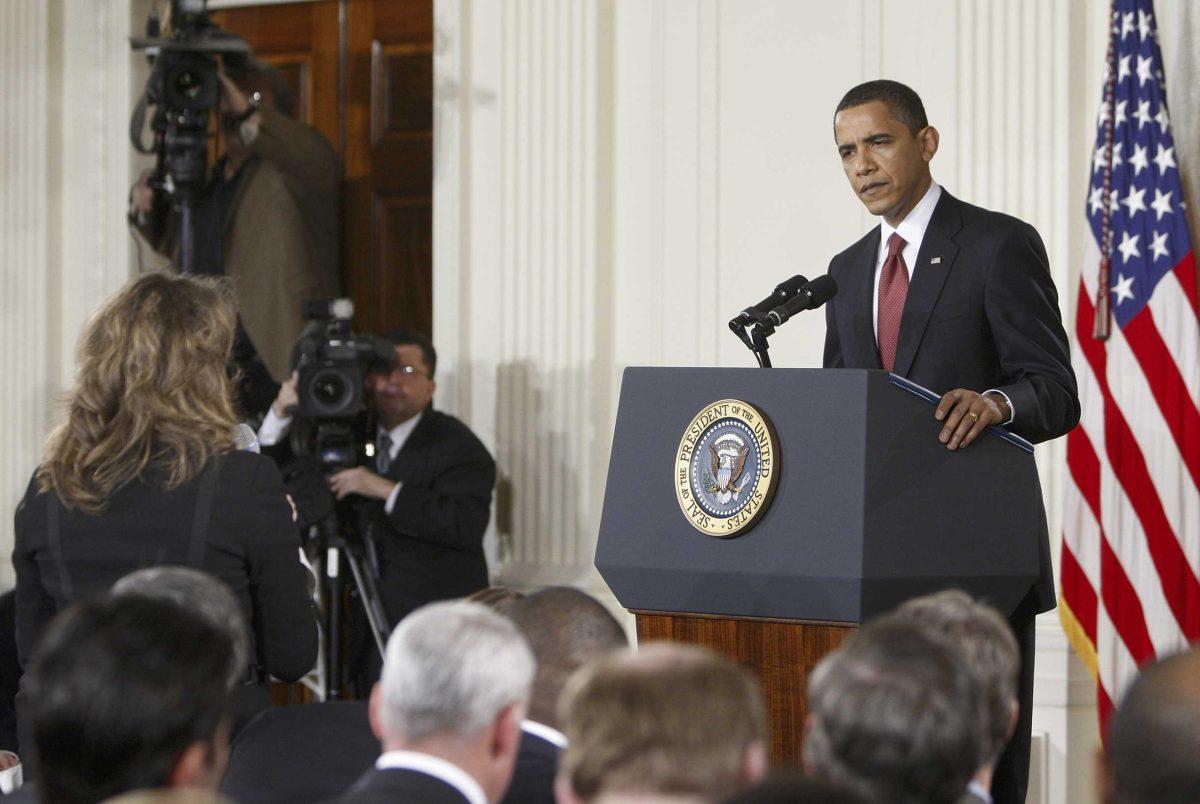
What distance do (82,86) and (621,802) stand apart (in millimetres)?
5959

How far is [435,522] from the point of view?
5562mm

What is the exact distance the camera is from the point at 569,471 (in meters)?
5.88

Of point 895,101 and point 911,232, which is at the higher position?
point 895,101

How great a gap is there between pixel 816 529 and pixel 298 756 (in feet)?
3.01

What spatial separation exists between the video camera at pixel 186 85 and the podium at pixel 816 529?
319 cm

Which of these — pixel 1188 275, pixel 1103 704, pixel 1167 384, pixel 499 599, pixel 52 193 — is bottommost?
pixel 1103 704

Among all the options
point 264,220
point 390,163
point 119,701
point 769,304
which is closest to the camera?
point 119,701

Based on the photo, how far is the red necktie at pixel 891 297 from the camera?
326cm

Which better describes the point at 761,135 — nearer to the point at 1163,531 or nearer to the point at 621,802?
the point at 1163,531

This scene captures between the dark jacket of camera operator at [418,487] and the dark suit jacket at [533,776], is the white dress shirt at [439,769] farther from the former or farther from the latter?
the dark jacket of camera operator at [418,487]

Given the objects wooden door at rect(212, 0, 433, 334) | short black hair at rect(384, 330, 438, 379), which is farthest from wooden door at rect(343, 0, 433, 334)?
short black hair at rect(384, 330, 438, 379)

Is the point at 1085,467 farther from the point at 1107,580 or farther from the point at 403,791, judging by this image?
the point at 403,791

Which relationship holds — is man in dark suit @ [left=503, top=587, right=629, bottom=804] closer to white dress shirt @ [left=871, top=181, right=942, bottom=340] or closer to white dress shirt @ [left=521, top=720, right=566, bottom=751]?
white dress shirt @ [left=521, top=720, right=566, bottom=751]

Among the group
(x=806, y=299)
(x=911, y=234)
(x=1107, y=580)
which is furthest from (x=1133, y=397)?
(x=806, y=299)
